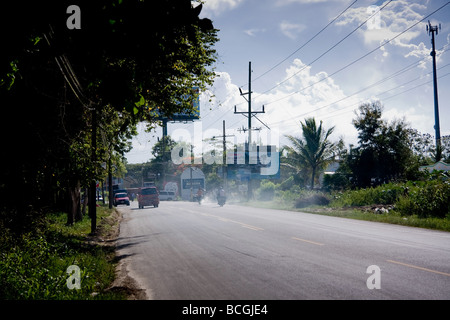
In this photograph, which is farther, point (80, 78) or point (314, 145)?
point (314, 145)

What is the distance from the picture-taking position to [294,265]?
7645 mm

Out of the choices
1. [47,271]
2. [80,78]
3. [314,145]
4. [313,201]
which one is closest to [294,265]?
[47,271]

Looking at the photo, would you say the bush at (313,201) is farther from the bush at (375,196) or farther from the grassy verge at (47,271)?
the grassy verge at (47,271)

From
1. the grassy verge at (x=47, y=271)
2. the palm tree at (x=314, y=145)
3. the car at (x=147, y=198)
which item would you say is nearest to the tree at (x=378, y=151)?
the palm tree at (x=314, y=145)

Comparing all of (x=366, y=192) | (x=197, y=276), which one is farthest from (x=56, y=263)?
(x=366, y=192)

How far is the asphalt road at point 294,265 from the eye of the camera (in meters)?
5.78

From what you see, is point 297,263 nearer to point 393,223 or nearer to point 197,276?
point 197,276

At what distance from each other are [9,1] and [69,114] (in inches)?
392

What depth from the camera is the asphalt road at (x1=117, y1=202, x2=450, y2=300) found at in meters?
5.78

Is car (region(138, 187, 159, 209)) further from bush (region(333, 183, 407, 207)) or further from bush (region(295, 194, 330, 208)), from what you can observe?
bush (region(333, 183, 407, 207))

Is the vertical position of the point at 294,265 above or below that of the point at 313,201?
above

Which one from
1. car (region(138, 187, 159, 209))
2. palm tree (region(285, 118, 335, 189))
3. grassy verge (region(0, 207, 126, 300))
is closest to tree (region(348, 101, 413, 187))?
palm tree (region(285, 118, 335, 189))

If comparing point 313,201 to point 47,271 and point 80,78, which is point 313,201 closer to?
point 80,78

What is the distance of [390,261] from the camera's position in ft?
25.4
